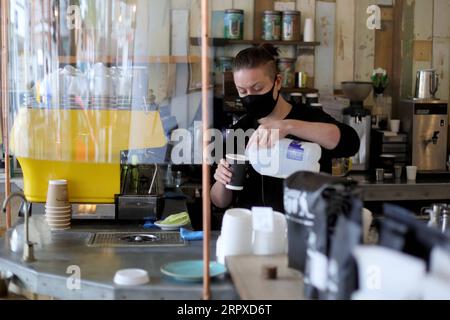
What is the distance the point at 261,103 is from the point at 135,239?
2.74ft

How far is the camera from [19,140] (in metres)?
2.75

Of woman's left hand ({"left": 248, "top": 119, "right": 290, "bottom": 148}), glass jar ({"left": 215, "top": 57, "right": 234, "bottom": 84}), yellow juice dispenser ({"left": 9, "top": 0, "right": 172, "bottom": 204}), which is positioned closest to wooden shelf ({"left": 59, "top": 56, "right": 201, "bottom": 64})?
yellow juice dispenser ({"left": 9, "top": 0, "right": 172, "bottom": 204})

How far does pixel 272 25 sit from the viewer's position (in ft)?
16.6

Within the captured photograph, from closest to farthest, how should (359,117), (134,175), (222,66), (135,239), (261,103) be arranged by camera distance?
(135,239)
(261,103)
(134,175)
(359,117)
(222,66)

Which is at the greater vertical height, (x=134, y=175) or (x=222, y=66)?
(x=222, y=66)

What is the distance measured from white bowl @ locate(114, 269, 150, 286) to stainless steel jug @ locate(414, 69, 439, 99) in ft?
12.3

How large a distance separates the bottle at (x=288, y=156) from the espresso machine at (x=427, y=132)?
9.57 ft

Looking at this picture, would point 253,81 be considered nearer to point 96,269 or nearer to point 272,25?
point 96,269

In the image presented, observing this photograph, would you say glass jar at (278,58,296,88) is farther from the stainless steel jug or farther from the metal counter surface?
the metal counter surface

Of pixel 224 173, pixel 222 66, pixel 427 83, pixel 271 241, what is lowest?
pixel 271 241

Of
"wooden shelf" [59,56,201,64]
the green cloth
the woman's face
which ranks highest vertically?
"wooden shelf" [59,56,201,64]

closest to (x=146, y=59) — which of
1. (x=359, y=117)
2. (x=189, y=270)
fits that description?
(x=189, y=270)

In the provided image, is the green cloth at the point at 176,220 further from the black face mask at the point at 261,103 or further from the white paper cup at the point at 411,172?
the white paper cup at the point at 411,172

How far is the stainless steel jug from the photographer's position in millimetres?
4977
